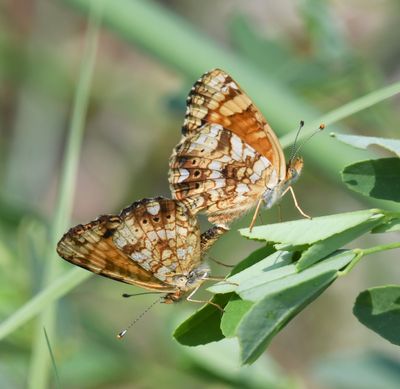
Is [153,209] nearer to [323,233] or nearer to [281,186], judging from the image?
[281,186]

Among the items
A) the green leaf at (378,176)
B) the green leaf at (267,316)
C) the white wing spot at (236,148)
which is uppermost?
the white wing spot at (236,148)

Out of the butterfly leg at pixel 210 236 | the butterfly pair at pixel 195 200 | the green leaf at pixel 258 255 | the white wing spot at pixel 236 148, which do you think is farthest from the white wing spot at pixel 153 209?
the green leaf at pixel 258 255

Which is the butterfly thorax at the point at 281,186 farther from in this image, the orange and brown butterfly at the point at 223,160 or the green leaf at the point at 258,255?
the green leaf at the point at 258,255

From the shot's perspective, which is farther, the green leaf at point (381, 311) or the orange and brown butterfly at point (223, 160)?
the orange and brown butterfly at point (223, 160)

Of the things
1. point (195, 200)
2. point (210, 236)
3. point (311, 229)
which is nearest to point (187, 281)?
point (210, 236)

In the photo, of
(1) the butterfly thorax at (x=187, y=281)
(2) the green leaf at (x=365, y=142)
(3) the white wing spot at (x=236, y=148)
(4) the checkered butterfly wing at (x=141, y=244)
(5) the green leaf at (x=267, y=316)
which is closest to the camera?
(5) the green leaf at (x=267, y=316)

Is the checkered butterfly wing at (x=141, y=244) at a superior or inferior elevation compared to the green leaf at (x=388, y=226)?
superior
